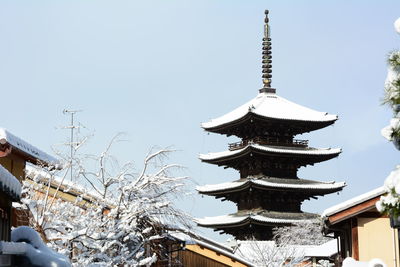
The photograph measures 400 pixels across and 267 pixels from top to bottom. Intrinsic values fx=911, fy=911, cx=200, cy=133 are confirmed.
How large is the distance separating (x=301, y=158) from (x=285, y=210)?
3273 mm

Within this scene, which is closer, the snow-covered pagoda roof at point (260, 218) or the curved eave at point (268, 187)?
the snow-covered pagoda roof at point (260, 218)

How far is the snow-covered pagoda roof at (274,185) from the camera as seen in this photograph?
171 ft

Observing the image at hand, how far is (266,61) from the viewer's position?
61125 millimetres

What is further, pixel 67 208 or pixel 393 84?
pixel 67 208

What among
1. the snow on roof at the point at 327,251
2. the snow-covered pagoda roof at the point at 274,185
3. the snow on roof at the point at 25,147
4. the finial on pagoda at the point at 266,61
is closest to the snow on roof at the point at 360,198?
the snow on roof at the point at 25,147

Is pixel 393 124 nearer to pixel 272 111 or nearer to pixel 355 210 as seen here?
pixel 355 210

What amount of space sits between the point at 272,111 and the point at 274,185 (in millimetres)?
5128

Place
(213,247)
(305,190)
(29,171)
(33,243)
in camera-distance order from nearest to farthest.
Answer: (33,243)
(29,171)
(213,247)
(305,190)

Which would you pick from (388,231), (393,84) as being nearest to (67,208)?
(388,231)

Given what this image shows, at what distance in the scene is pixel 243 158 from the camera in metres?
54.8

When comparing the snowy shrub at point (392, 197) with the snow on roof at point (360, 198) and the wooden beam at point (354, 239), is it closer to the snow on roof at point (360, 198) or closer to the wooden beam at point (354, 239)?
the snow on roof at point (360, 198)

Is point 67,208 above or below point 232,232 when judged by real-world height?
below

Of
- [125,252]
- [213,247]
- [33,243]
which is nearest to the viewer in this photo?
[33,243]

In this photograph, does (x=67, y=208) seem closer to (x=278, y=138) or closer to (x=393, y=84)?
(x=393, y=84)
